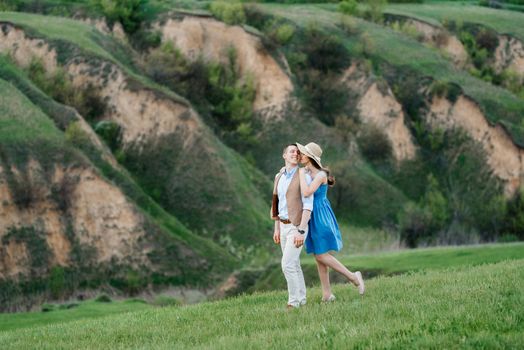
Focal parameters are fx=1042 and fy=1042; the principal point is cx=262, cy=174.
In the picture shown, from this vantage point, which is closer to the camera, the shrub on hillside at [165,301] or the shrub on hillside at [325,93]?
the shrub on hillside at [165,301]

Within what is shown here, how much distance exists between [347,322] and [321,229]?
2720 mm

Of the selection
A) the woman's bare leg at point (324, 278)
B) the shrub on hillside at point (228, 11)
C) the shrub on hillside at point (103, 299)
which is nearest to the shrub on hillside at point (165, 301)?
the shrub on hillside at point (103, 299)

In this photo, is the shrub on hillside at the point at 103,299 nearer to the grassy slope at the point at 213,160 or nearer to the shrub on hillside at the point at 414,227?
the grassy slope at the point at 213,160

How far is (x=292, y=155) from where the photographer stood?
1526cm

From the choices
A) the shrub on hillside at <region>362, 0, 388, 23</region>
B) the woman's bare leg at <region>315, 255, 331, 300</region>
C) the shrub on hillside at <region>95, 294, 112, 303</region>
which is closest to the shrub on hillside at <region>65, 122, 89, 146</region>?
the shrub on hillside at <region>95, 294, 112, 303</region>

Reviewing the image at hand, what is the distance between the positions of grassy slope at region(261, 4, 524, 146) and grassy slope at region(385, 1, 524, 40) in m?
9.42

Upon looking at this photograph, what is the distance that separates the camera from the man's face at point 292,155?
1527 centimetres

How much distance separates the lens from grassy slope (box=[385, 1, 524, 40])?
86188 mm

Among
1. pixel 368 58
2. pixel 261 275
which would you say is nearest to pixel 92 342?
pixel 261 275

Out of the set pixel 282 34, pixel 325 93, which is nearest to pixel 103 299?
pixel 325 93

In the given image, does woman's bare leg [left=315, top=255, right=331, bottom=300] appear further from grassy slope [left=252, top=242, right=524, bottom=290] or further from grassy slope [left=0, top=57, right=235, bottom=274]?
grassy slope [left=0, top=57, right=235, bottom=274]

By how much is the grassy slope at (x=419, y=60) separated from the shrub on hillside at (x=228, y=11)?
5.32 meters

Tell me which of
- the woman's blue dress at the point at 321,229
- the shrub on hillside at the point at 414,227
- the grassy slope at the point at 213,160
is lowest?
the shrub on hillside at the point at 414,227

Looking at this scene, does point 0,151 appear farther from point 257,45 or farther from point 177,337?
point 177,337
